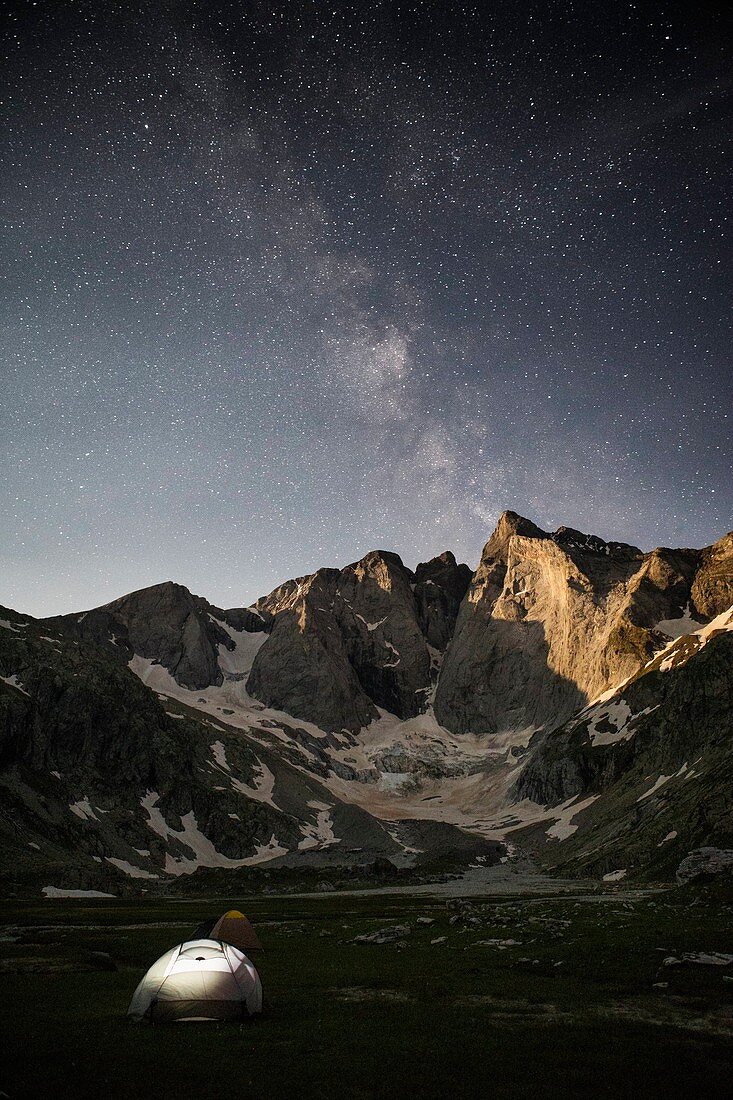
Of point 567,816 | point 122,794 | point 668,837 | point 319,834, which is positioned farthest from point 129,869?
point 567,816

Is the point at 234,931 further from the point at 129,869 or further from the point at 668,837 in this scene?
the point at 129,869

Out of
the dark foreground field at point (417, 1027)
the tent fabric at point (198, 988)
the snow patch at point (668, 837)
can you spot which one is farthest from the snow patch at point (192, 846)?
the tent fabric at point (198, 988)

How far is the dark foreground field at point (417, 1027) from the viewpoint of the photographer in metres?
10.9

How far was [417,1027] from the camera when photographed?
1470 cm

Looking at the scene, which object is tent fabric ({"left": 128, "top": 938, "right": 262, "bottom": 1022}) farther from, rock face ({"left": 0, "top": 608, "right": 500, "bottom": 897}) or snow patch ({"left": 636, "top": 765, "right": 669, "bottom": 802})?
snow patch ({"left": 636, "top": 765, "right": 669, "bottom": 802})

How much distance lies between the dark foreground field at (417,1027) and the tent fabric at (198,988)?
0.57m

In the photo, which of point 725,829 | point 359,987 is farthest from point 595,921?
point 725,829

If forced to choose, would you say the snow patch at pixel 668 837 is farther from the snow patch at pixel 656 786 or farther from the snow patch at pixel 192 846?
the snow patch at pixel 192 846

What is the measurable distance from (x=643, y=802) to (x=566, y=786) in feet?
237

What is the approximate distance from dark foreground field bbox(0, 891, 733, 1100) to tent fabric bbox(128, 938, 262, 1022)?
0.57m

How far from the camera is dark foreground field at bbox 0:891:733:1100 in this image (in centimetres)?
1088

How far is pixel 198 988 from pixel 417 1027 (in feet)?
18.7

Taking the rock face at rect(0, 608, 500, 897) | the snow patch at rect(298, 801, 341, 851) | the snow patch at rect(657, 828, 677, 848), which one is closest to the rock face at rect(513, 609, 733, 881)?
the snow patch at rect(657, 828, 677, 848)

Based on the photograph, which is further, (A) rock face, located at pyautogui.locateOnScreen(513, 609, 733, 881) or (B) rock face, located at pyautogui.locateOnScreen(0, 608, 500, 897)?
(B) rock face, located at pyautogui.locateOnScreen(0, 608, 500, 897)
